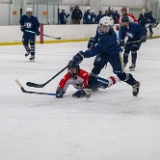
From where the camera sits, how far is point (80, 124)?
496cm

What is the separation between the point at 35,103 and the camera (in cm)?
608

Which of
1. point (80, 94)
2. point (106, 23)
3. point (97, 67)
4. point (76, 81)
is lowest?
point (80, 94)

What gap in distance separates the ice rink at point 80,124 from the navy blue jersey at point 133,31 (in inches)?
47.6

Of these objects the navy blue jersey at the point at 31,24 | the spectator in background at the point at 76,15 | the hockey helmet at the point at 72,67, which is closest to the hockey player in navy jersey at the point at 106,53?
the hockey helmet at the point at 72,67

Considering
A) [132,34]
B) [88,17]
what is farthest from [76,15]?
[132,34]

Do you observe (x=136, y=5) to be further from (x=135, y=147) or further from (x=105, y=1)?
(x=135, y=147)

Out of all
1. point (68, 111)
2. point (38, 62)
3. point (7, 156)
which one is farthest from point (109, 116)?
point (38, 62)

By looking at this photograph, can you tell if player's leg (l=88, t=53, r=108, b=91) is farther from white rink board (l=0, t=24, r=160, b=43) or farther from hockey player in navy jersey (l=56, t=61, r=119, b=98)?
white rink board (l=0, t=24, r=160, b=43)

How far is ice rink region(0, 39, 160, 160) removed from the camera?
3947 millimetres

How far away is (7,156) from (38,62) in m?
7.29

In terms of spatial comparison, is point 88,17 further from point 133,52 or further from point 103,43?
point 103,43

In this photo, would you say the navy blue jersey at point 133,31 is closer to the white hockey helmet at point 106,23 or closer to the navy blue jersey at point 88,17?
the white hockey helmet at point 106,23

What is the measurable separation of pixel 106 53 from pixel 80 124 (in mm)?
1705

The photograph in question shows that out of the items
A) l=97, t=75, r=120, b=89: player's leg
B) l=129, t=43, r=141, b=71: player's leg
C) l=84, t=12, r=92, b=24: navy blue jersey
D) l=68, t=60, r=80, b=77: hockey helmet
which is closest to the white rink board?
l=84, t=12, r=92, b=24: navy blue jersey
